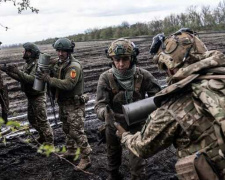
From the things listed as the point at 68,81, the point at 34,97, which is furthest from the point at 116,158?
the point at 34,97

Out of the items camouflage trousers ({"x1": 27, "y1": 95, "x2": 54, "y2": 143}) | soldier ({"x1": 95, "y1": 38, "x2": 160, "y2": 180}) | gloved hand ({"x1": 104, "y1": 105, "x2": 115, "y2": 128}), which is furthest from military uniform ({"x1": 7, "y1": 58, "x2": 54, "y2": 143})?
gloved hand ({"x1": 104, "y1": 105, "x2": 115, "y2": 128})

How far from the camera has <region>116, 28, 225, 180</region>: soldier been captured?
8.18 ft

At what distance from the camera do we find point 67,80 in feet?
17.9

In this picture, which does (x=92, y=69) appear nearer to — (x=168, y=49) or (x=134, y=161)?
(x=134, y=161)

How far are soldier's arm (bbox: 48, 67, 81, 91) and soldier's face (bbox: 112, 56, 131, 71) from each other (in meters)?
1.13

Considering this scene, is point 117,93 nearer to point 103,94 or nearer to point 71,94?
point 103,94

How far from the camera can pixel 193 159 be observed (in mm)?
2594

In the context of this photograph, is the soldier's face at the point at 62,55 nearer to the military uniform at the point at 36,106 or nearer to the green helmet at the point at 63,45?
the green helmet at the point at 63,45

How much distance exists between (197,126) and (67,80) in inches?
125

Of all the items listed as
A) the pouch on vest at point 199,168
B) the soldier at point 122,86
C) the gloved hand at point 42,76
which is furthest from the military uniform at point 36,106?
the pouch on vest at point 199,168

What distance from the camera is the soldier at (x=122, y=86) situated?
14.7 feet

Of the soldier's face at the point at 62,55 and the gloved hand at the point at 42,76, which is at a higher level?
the soldier's face at the point at 62,55

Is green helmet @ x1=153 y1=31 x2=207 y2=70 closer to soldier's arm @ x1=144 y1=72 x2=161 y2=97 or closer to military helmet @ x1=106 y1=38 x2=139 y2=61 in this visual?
military helmet @ x1=106 y1=38 x2=139 y2=61

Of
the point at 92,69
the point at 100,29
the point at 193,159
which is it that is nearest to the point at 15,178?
the point at 193,159
